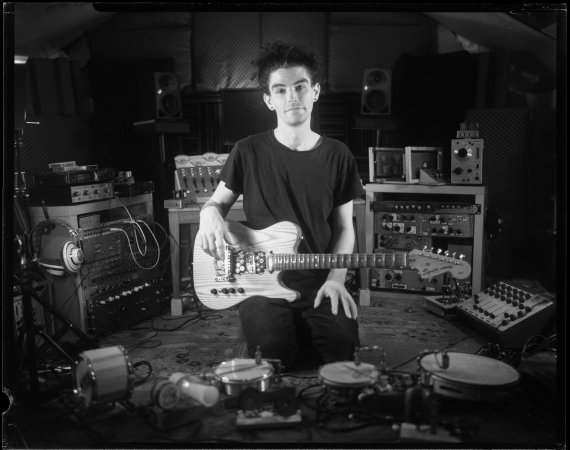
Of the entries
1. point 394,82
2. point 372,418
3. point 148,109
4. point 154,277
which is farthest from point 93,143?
point 372,418

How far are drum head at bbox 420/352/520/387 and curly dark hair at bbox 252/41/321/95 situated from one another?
142cm

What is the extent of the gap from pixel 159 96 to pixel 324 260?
1.29 meters

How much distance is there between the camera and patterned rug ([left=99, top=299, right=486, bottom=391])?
2.55 metres

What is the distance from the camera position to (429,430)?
227 centimetres

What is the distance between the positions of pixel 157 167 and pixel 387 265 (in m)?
1.46

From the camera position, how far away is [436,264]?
7.84ft

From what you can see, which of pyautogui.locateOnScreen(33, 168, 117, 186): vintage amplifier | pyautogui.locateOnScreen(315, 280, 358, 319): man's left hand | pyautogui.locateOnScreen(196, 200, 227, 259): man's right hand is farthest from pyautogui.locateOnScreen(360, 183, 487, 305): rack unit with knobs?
pyautogui.locateOnScreen(33, 168, 117, 186): vintage amplifier

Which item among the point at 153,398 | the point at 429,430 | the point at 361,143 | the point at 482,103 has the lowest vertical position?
the point at 429,430

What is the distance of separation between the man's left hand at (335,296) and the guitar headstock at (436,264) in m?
0.36

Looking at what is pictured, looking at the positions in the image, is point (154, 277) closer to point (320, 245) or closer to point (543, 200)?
point (320, 245)

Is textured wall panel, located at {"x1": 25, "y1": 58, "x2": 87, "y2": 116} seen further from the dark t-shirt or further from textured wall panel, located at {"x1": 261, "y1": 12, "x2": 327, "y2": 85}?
textured wall panel, located at {"x1": 261, "y1": 12, "x2": 327, "y2": 85}

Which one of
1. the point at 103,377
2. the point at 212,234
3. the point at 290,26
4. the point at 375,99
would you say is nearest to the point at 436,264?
the point at 375,99

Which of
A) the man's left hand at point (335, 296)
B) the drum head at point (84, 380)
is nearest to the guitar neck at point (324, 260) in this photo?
the man's left hand at point (335, 296)

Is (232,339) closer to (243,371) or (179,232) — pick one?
(243,371)
